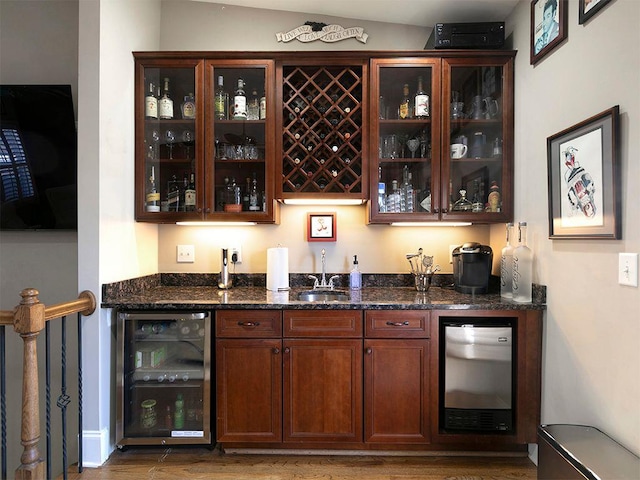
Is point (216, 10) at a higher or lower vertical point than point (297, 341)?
higher

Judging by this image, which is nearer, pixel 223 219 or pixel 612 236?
→ pixel 612 236

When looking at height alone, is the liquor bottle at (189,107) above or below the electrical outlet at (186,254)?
above

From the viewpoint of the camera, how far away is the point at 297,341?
193 cm

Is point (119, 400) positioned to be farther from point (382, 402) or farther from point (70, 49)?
point (70, 49)

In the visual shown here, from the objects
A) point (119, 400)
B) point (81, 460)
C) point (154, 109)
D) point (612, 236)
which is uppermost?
point (154, 109)

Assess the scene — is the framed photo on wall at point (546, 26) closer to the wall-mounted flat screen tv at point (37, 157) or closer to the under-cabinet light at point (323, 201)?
the under-cabinet light at point (323, 201)

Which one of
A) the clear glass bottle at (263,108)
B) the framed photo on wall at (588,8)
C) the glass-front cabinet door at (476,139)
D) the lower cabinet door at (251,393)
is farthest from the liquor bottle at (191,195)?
the framed photo on wall at (588,8)

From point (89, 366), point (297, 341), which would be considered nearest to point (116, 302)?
point (89, 366)

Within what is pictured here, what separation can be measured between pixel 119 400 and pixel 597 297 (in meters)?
2.46

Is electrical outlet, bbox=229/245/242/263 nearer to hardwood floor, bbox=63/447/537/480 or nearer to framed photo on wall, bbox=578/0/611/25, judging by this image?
hardwood floor, bbox=63/447/537/480

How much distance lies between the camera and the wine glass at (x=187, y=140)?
2.31 m

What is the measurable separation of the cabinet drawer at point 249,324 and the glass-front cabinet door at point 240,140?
66 cm

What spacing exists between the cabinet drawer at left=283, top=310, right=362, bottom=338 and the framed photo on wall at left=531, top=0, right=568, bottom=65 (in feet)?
5.69

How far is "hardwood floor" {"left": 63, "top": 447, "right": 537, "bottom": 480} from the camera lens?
1815mm
